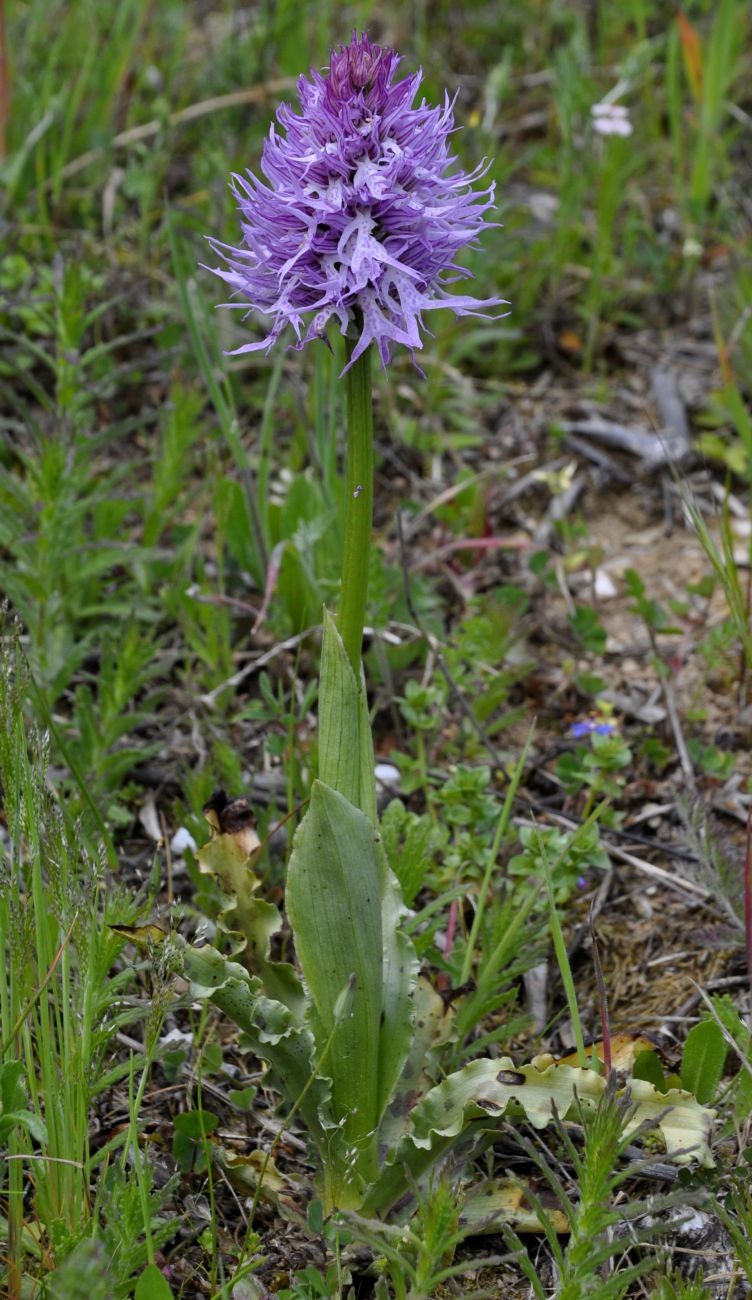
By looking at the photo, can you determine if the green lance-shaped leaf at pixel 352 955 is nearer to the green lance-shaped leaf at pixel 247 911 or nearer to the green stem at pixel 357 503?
the green lance-shaped leaf at pixel 247 911

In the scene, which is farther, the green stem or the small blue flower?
the small blue flower

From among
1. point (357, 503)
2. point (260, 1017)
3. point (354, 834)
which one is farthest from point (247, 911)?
point (357, 503)

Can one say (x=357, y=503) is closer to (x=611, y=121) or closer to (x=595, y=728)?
(x=595, y=728)

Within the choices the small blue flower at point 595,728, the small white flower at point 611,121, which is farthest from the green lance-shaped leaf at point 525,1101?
the small white flower at point 611,121

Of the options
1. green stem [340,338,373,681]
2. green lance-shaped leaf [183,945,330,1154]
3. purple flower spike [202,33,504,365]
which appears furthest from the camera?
green lance-shaped leaf [183,945,330,1154]

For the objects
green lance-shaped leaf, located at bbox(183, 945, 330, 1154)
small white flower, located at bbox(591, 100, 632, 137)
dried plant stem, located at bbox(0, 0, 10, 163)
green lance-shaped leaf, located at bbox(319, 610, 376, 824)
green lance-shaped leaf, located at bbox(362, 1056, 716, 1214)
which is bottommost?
green lance-shaped leaf, located at bbox(362, 1056, 716, 1214)

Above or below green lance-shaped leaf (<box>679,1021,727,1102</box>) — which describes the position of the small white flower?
above

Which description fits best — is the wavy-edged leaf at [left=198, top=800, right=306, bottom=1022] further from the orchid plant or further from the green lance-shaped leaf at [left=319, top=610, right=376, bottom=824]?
the green lance-shaped leaf at [left=319, top=610, right=376, bottom=824]

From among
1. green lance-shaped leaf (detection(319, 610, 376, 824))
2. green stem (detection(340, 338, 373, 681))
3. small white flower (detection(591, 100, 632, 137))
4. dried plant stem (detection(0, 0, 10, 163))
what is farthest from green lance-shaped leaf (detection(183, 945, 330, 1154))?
dried plant stem (detection(0, 0, 10, 163))
